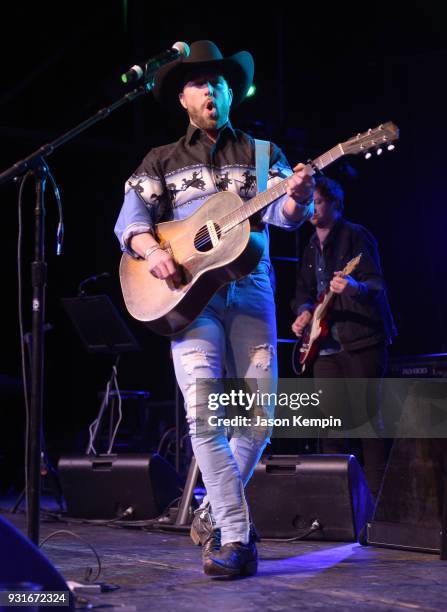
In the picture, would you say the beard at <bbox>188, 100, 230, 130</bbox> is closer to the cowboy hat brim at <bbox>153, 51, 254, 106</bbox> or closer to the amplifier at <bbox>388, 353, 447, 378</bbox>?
the cowboy hat brim at <bbox>153, 51, 254, 106</bbox>

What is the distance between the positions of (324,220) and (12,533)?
391cm

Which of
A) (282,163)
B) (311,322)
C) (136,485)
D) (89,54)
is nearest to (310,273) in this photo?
(311,322)

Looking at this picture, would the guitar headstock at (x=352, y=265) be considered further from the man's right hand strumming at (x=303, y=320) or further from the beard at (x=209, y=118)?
the beard at (x=209, y=118)

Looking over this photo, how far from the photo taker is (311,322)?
5547 millimetres

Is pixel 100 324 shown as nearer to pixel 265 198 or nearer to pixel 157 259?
pixel 157 259

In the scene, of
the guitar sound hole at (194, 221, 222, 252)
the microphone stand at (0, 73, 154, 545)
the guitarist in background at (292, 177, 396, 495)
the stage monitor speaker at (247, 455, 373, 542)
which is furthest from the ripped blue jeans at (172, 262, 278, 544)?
the guitarist in background at (292, 177, 396, 495)

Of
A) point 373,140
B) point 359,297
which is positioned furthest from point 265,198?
point 359,297

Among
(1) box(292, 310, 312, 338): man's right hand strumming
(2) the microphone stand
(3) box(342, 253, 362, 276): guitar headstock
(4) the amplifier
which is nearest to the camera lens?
(2) the microphone stand

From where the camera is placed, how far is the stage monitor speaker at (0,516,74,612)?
1931 mm

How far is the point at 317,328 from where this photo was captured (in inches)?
215

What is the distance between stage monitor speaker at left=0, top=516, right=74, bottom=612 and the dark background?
5142 millimetres

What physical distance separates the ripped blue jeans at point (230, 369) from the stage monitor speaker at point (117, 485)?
1738 millimetres

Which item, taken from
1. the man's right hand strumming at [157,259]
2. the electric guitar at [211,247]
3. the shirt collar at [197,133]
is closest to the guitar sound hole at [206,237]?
the electric guitar at [211,247]

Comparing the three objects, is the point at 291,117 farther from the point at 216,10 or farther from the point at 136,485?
the point at 136,485
